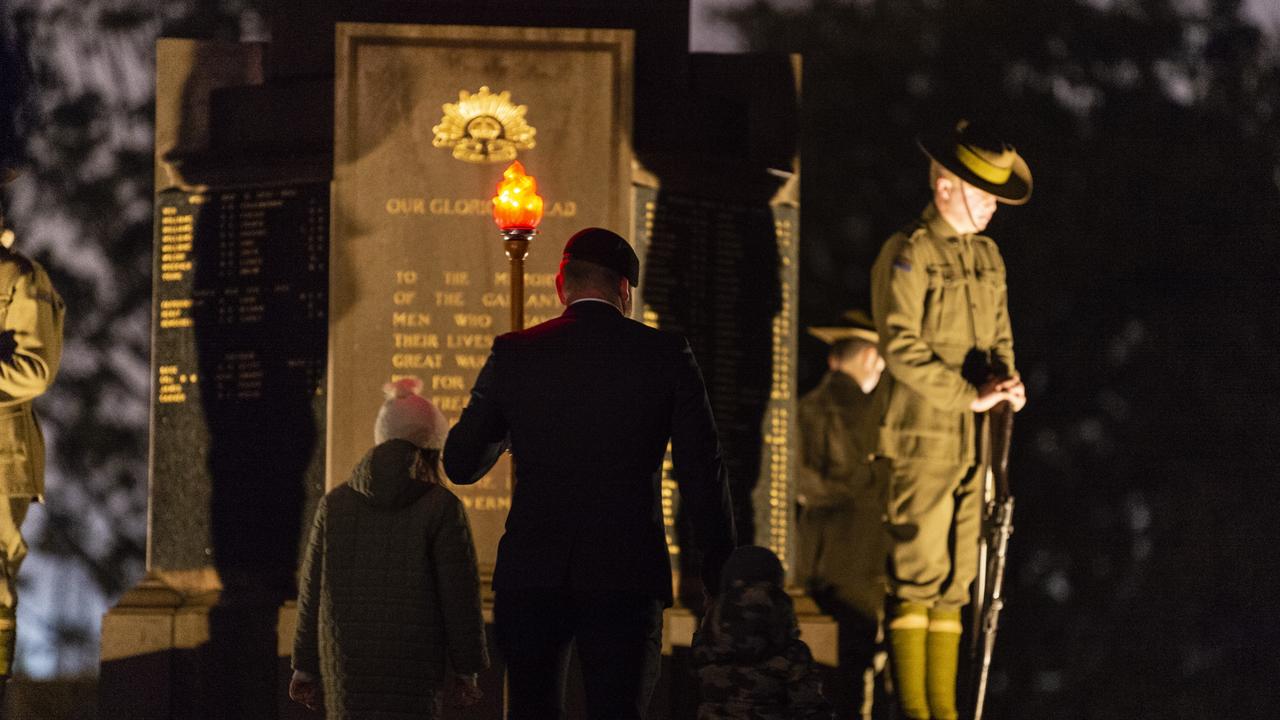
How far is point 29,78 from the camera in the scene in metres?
22.1

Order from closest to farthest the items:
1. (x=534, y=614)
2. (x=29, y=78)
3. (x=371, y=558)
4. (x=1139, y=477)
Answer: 1. (x=534, y=614)
2. (x=371, y=558)
3. (x=29, y=78)
4. (x=1139, y=477)

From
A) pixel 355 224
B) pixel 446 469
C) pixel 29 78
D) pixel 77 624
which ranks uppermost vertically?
pixel 29 78

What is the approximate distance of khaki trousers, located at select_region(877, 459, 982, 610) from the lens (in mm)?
13945

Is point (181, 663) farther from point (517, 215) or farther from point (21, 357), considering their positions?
point (517, 215)

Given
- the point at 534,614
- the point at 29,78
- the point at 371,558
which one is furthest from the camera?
the point at 29,78

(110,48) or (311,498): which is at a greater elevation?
(110,48)

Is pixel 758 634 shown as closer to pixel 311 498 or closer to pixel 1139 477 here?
pixel 311 498

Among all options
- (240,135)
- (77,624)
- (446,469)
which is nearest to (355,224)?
(240,135)

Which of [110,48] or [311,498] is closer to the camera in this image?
[311,498]

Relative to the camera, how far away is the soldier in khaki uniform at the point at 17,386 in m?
14.2

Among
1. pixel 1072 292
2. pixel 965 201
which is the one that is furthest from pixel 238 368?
pixel 1072 292

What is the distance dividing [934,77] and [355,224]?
12.5 m

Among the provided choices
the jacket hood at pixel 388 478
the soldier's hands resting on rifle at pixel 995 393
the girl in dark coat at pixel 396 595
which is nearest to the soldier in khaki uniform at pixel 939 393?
the soldier's hands resting on rifle at pixel 995 393

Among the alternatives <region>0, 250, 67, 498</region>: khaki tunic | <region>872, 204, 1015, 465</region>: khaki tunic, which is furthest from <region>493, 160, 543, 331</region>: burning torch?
<region>0, 250, 67, 498</region>: khaki tunic
